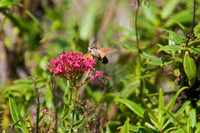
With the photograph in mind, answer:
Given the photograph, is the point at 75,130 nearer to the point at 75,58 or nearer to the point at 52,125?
the point at 52,125

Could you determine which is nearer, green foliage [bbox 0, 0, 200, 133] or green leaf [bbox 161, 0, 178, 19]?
green foliage [bbox 0, 0, 200, 133]

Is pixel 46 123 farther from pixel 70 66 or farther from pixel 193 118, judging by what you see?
pixel 193 118

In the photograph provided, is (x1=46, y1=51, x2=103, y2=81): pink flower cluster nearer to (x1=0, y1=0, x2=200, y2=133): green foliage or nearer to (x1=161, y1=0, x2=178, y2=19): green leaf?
(x1=0, y1=0, x2=200, y2=133): green foliage

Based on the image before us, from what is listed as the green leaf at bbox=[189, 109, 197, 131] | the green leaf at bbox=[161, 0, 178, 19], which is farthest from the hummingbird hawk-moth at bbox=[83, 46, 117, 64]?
the green leaf at bbox=[161, 0, 178, 19]

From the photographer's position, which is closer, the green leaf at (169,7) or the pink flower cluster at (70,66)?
the pink flower cluster at (70,66)

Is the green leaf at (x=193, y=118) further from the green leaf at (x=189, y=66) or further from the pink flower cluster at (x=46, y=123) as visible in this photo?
the pink flower cluster at (x=46, y=123)

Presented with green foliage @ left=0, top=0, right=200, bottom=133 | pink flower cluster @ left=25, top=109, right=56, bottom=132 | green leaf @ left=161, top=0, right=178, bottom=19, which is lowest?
pink flower cluster @ left=25, top=109, right=56, bottom=132

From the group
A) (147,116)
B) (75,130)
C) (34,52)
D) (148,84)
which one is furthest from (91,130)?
(34,52)

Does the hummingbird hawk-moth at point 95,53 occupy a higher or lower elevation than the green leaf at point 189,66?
higher

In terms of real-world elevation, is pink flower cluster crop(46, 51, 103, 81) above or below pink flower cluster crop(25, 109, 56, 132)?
above

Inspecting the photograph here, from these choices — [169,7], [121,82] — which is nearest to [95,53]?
[121,82]

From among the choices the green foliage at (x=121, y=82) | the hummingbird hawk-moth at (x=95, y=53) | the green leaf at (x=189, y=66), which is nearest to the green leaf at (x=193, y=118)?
the green foliage at (x=121, y=82)
